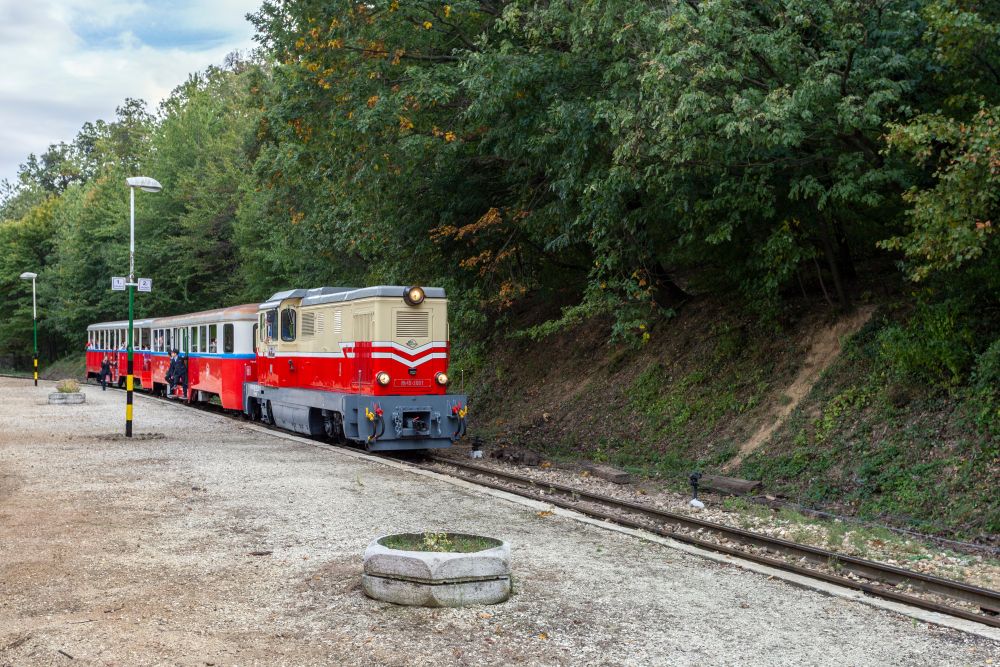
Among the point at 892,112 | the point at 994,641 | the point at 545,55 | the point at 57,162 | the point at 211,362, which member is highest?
the point at 57,162

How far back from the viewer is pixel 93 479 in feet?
44.7

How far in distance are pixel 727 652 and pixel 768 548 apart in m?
3.79

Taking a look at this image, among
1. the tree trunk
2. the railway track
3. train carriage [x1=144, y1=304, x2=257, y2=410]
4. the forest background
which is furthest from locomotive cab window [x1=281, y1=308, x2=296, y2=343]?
the tree trunk

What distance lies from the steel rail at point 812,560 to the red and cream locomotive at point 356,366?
13.0 feet

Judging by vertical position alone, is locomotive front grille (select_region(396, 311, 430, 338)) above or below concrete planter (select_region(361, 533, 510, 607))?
above

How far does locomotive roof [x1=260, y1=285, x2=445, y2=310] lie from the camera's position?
55.4 ft

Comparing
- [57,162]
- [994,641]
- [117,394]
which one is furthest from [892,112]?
[57,162]

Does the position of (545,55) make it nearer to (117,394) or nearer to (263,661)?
(263,661)

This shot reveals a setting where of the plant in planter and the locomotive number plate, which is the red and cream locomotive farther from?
the plant in planter

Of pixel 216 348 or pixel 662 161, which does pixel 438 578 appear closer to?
pixel 662 161

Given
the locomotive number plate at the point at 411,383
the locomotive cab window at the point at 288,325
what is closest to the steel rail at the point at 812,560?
the locomotive number plate at the point at 411,383

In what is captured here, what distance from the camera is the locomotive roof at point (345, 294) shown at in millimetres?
16891

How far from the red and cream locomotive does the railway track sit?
2905 mm

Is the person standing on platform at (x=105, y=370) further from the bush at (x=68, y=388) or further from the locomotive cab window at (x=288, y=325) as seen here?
the locomotive cab window at (x=288, y=325)
